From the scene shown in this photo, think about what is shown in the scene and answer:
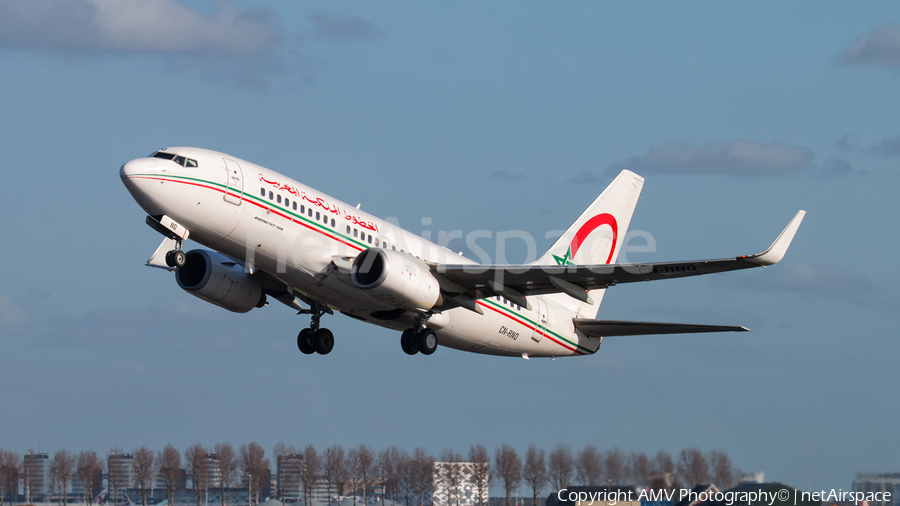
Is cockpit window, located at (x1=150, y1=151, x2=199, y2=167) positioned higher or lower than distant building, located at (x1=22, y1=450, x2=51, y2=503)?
higher

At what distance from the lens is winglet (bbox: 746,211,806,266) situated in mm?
27312

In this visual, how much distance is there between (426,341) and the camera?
119 feet

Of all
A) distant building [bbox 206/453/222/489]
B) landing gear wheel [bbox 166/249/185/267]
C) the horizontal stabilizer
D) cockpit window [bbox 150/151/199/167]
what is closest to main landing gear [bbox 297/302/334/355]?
landing gear wheel [bbox 166/249/185/267]

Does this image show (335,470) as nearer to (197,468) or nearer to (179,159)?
(197,468)

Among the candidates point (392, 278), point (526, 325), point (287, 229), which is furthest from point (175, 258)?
point (526, 325)

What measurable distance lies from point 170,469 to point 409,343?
30107 mm

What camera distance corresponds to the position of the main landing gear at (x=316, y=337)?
126ft

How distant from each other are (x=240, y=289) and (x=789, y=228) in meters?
19.2

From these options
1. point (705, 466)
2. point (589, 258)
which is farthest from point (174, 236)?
point (589, 258)

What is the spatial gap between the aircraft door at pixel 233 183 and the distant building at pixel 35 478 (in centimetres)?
3715

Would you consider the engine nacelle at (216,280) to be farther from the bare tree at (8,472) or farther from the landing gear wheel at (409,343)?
the bare tree at (8,472)

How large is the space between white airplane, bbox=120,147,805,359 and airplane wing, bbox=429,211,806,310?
0.05 m

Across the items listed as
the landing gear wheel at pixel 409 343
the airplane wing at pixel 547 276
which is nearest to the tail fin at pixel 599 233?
the airplane wing at pixel 547 276

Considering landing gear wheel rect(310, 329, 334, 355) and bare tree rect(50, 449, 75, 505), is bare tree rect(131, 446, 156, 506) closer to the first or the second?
bare tree rect(50, 449, 75, 505)
